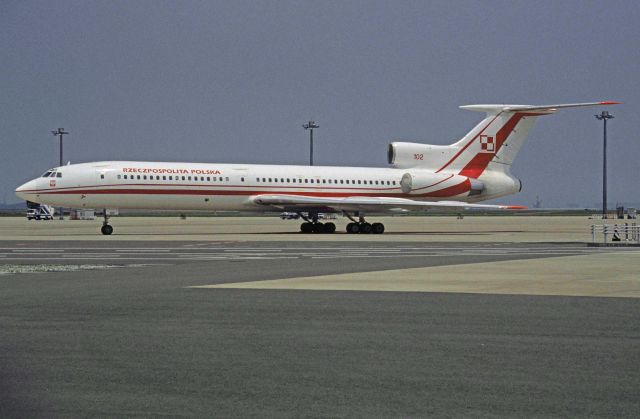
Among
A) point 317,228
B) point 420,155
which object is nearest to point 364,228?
point 317,228

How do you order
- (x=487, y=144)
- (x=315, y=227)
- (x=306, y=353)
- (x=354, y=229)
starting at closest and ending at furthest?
(x=306, y=353) < (x=354, y=229) < (x=315, y=227) < (x=487, y=144)

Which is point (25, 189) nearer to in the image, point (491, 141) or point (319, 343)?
point (491, 141)

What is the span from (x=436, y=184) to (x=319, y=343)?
1759 inches

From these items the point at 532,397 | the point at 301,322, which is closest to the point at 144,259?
the point at 301,322

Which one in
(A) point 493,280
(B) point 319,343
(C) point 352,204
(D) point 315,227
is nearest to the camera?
(B) point 319,343

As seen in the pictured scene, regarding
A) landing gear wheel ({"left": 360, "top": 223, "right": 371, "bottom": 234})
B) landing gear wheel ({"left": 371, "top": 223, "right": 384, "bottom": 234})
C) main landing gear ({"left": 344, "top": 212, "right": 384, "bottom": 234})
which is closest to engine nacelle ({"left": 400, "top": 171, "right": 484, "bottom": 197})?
landing gear wheel ({"left": 371, "top": 223, "right": 384, "bottom": 234})

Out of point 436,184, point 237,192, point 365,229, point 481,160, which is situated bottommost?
point 365,229

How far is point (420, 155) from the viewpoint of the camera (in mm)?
56062

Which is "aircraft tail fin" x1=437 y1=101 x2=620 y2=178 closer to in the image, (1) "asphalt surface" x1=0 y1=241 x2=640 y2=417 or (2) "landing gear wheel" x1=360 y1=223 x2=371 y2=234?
(2) "landing gear wheel" x1=360 y1=223 x2=371 y2=234

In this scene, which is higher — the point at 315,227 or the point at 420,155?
the point at 420,155

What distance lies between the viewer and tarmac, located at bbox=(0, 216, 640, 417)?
7.78m

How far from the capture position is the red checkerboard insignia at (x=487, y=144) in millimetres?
55781

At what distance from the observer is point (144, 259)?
2691 cm

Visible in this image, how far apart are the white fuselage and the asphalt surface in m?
29.1
